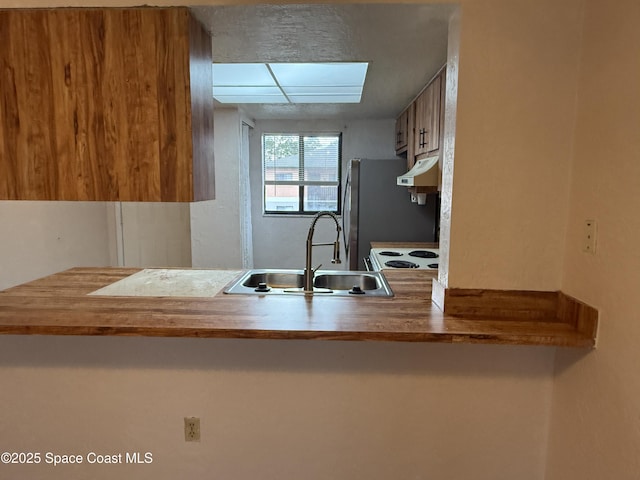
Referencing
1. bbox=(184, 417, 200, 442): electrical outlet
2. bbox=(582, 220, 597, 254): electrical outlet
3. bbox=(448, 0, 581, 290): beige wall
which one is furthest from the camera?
bbox=(184, 417, 200, 442): electrical outlet

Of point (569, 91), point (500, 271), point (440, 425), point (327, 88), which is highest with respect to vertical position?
point (327, 88)

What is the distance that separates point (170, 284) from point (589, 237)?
5.46ft

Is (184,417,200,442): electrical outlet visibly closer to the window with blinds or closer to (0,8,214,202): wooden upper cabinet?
(0,8,214,202): wooden upper cabinet

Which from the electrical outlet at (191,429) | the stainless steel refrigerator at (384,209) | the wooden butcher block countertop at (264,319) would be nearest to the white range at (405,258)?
the stainless steel refrigerator at (384,209)

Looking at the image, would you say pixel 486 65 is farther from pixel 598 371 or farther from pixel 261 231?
pixel 261 231

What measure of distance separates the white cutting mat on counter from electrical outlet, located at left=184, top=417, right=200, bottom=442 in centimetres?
50

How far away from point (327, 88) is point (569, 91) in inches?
80.4

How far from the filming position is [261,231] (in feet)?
16.1

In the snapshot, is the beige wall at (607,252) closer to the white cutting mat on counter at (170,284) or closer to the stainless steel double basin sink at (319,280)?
the stainless steel double basin sink at (319,280)

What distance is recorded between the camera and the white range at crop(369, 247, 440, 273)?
2.66 metres

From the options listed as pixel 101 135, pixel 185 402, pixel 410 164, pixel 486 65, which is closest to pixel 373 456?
pixel 185 402

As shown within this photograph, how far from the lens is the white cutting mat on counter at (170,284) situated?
66.1 inches

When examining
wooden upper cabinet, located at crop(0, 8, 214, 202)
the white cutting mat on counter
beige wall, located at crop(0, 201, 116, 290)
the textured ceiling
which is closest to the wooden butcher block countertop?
the white cutting mat on counter

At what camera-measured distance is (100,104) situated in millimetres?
1511
